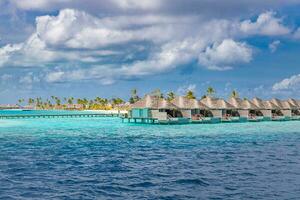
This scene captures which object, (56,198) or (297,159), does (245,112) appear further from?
(56,198)

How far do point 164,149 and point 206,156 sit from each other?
425 cm

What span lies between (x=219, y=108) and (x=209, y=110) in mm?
1556

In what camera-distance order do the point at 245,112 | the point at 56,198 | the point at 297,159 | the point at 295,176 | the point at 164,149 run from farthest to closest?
the point at 245,112, the point at 164,149, the point at 297,159, the point at 295,176, the point at 56,198

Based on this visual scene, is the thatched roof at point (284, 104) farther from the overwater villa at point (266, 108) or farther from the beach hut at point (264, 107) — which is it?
the beach hut at point (264, 107)

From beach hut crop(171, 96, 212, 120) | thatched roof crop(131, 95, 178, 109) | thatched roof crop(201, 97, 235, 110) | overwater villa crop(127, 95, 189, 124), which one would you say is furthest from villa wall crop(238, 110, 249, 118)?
thatched roof crop(131, 95, 178, 109)

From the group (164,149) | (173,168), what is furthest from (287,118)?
(173,168)

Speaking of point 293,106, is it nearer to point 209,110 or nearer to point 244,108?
point 244,108

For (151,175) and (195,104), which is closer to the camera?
(151,175)

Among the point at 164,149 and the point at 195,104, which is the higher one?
the point at 195,104

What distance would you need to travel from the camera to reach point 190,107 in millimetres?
59750

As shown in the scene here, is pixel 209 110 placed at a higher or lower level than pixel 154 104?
lower

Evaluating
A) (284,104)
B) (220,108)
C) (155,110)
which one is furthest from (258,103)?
(155,110)

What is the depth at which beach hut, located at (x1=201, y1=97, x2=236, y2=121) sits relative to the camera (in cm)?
6272

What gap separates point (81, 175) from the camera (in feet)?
54.0
